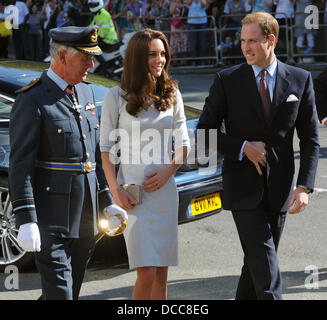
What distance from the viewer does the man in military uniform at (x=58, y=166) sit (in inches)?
155

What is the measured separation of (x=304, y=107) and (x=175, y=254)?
1.08 meters

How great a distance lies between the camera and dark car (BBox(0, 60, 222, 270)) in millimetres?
6062

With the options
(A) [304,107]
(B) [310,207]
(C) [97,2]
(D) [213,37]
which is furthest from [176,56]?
(A) [304,107]

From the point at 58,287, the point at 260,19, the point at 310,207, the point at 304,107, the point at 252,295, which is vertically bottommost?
the point at 310,207

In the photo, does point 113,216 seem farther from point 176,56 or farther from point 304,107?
point 176,56

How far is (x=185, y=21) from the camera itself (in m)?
18.5

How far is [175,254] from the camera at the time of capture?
175 inches

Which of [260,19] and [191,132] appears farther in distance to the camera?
[191,132]

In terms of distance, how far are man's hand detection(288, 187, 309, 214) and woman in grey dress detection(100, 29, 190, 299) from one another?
2.14 feet

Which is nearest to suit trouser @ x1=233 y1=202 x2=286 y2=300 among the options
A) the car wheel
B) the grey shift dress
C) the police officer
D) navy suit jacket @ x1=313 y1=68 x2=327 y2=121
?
the grey shift dress

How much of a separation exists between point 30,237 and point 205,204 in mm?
2678

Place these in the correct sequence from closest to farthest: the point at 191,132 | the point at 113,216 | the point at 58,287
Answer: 1. the point at 58,287
2. the point at 113,216
3. the point at 191,132

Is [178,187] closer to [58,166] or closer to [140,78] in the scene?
[140,78]

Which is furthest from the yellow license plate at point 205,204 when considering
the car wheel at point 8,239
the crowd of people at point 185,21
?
the crowd of people at point 185,21
